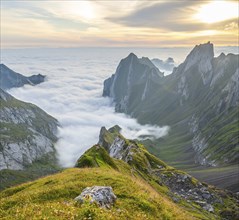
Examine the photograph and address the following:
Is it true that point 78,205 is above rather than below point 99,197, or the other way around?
above

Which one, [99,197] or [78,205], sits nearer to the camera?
[78,205]

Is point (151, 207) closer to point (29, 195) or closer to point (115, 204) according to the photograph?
point (115, 204)

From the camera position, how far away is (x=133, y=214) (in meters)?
24.9

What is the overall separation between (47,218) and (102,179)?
59.9ft

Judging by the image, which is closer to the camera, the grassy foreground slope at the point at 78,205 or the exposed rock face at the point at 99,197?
the grassy foreground slope at the point at 78,205

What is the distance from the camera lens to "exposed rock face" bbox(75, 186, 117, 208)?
81.5 feet

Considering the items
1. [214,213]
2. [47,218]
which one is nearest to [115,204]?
[47,218]

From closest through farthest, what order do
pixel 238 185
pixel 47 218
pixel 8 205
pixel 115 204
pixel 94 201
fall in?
pixel 47 218 → pixel 94 201 → pixel 115 204 → pixel 8 205 → pixel 238 185

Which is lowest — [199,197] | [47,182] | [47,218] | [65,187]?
[199,197]

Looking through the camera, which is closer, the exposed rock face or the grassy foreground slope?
the grassy foreground slope

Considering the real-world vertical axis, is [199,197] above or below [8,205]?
below

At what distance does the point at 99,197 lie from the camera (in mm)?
25719

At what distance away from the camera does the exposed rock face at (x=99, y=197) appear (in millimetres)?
24830

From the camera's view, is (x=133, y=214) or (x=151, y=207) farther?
(x=151, y=207)
